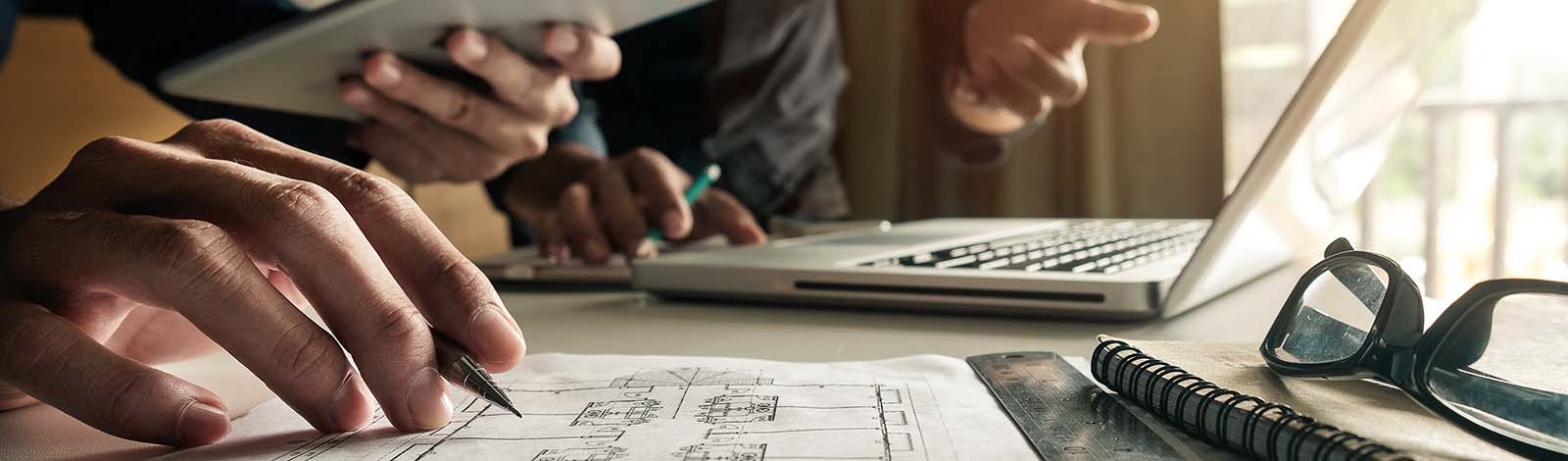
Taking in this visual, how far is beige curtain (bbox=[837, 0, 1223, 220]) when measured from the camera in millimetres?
2248

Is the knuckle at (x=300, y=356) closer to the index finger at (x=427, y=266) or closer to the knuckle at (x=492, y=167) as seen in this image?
the index finger at (x=427, y=266)

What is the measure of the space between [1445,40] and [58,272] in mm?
773

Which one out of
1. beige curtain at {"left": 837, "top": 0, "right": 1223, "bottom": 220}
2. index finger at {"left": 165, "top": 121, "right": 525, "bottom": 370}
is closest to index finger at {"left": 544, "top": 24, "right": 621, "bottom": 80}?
index finger at {"left": 165, "top": 121, "right": 525, "bottom": 370}

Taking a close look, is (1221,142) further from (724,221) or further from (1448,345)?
(1448,345)

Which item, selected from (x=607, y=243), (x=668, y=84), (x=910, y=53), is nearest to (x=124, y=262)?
(x=607, y=243)

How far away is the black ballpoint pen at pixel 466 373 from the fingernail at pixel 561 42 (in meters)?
0.44

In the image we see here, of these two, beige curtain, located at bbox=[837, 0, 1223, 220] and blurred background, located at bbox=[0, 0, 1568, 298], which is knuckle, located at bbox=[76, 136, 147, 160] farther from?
beige curtain, located at bbox=[837, 0, 1223, 220]

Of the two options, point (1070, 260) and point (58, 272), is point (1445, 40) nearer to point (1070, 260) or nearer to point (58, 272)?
point (1070, 260)

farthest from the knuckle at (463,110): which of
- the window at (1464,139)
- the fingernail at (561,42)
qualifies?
the window at (1464,139)

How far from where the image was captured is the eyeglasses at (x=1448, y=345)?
0.89 feet

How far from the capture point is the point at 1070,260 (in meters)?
0.65

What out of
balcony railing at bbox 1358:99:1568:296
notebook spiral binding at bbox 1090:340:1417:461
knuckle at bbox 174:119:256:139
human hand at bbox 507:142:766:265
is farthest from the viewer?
balcony railing at bbox 1358:99:1568:296

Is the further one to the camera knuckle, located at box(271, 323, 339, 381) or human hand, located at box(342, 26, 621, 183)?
human hand, located at box(342, 26, 621, 183)

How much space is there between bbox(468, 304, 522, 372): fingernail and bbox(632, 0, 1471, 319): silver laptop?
1.01 ft
